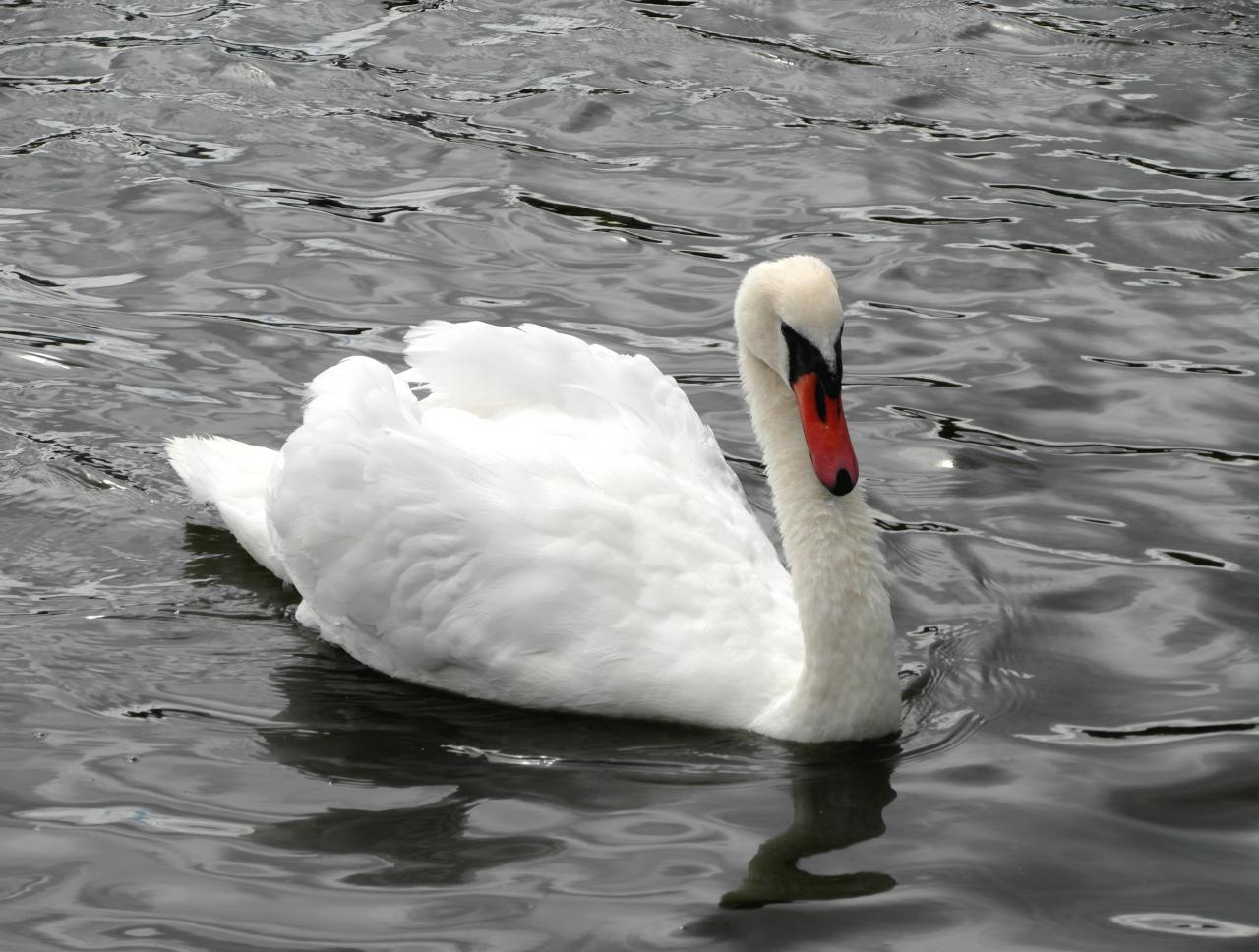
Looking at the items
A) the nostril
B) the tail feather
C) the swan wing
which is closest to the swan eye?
the nostril

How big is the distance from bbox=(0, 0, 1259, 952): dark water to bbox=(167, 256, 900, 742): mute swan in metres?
0.19

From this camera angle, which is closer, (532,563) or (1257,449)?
(532,563)

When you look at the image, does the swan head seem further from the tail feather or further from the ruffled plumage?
the tail feather

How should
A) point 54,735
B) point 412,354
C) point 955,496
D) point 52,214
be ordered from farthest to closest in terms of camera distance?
point 52,214
point 955,496
point 412,354
point 54,735

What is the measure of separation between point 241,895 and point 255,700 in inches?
56.7

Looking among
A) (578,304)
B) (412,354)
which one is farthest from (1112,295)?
(412,354)

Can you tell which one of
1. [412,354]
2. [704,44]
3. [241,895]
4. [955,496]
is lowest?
[241,895]

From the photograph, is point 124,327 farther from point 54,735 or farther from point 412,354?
point 54,735

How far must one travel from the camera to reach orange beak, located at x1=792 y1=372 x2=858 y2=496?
657cm

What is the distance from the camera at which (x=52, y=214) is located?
11.9 metres

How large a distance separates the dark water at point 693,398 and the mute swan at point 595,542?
7.6 inches

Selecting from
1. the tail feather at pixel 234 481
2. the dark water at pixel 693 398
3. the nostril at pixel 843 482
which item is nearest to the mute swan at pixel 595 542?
the nostril at pixel 843 482

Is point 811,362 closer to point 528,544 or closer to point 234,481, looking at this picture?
point 528,544

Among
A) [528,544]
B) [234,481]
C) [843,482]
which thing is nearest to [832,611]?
[843,482]
